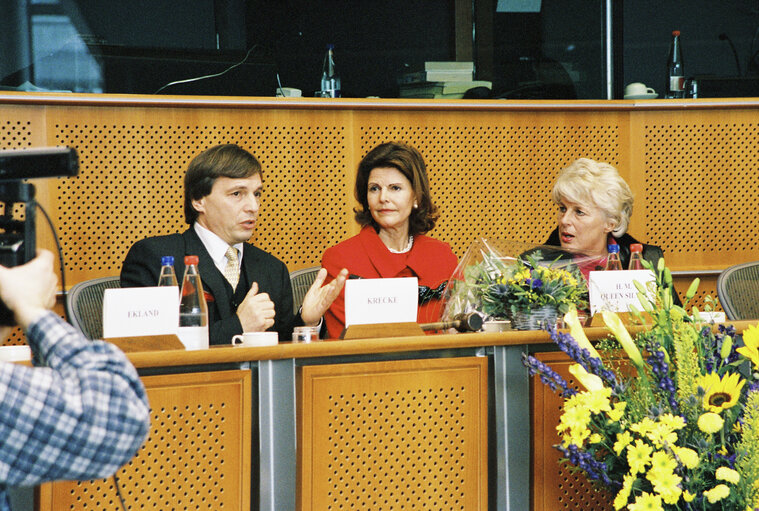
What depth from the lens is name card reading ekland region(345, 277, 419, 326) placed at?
1.97m

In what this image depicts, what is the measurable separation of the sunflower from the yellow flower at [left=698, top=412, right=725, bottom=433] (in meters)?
0.05

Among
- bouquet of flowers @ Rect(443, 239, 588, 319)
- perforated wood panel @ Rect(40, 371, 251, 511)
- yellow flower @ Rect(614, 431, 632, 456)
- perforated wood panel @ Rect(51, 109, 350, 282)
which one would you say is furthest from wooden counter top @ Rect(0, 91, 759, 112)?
yellow flower @ Rect(614, 431, 632, 456)

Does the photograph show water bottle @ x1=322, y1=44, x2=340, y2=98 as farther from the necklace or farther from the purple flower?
the purple flower

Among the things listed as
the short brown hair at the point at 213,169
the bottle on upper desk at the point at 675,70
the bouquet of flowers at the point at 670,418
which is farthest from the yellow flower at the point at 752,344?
the bottle on upper desk at the point at 675,70

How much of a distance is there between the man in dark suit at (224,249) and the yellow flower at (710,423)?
1.10 m

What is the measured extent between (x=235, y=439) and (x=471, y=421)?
0.54 meters

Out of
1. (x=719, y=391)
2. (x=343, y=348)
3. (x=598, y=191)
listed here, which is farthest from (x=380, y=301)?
(x=598, y=191)

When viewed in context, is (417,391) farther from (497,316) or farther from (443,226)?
(443,226)

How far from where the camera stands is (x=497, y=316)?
6.95ft

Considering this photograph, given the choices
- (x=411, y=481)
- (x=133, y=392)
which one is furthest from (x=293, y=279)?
(x=133, y=392)

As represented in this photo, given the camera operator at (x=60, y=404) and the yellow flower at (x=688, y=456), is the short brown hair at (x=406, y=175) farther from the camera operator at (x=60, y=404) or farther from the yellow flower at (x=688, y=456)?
the camera operator at (x=60, y=404)

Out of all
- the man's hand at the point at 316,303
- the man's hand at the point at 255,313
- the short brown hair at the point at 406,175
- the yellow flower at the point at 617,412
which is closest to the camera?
the yellow flower at the point at 617,412

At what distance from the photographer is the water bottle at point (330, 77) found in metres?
4.39

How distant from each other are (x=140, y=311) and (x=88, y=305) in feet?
2.63
